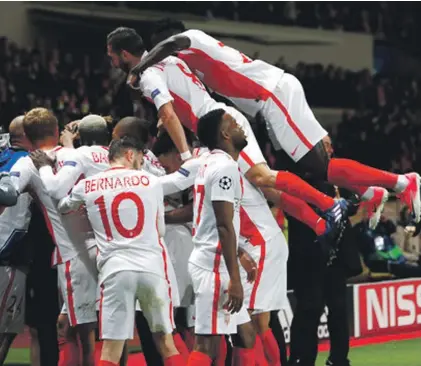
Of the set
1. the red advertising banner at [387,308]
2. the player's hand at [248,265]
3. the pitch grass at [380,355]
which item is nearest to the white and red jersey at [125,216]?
the player's hand at [248,265]

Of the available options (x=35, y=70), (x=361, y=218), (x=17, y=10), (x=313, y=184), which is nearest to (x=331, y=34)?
(x=17, y=10)

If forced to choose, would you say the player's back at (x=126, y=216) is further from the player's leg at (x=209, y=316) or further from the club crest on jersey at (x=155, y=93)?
the club crest on jersey at (x=155, y=93)

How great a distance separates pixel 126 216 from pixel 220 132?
70cm

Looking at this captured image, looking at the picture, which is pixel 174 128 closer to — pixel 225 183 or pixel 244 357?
pixel 225 183

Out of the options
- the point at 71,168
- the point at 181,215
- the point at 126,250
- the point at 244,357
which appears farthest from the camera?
the point at 181,215

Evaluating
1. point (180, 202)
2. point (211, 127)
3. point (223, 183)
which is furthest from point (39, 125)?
point (223, 183)

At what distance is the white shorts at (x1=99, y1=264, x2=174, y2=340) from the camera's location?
21.3ft

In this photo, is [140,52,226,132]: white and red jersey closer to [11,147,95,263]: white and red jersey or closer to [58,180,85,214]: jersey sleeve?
[11,147,95,263]: white and red jersey

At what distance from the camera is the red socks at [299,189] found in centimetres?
733

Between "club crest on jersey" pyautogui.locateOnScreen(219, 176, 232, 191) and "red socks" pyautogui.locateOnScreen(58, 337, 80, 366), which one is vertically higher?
"club crest on jersey" pyautogui.locateOnScreen(219, 176, 232, 191)

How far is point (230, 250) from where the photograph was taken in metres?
6.32

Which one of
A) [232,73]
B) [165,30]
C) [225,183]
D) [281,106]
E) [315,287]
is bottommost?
[315,287]

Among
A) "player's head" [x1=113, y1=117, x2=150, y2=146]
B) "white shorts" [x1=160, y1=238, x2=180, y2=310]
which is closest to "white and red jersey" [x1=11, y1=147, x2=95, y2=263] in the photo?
"player's head" [x1=113, y1=117, x2=150, y2=146]

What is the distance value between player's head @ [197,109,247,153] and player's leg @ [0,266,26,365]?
5.92 feet
